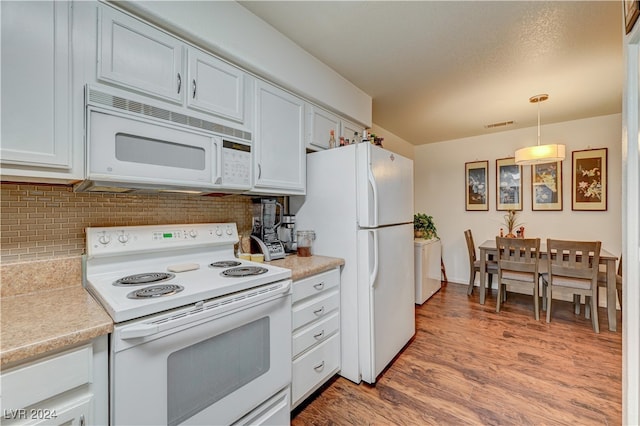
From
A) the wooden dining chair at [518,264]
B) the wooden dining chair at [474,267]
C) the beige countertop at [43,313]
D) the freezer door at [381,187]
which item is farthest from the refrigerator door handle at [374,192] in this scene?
the wooden dining chair at [474,267]

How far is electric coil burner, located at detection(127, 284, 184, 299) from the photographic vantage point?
1052 millimetres

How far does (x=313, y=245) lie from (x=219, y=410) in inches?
48.4

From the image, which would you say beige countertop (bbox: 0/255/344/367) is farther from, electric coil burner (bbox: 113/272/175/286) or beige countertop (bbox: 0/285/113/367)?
electric coil burner (bbox: 113/272/175/286)

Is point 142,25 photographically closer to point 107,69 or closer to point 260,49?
point 107,69

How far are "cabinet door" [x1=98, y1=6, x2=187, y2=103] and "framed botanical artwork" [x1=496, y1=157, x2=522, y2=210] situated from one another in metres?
4.49

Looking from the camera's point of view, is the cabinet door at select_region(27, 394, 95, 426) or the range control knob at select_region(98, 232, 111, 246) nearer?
the cabinet door at select_region(27, 394, 95, 426)

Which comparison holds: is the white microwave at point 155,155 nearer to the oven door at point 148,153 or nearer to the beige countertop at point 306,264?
the oven door at point 148,153

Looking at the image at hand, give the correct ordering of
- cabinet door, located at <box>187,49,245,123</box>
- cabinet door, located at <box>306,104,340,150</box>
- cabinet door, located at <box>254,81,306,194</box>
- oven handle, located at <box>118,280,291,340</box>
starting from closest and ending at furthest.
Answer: oven handle, located at <box>118,280,291,340</box>
cabinet door, located at <box>187,49,245,123</box>
cabinet door, located at <box>254,81,306,194</box>
cabinet door, located at <box>306,104,340,150</box>

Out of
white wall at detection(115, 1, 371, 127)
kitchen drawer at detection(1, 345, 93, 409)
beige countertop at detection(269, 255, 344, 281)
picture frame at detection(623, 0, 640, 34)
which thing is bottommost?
kitchen drawer at detection(1, 345, 93, 409)

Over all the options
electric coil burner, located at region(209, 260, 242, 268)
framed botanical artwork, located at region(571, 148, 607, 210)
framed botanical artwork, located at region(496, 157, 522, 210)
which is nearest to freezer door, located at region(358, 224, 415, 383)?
electric coil burner, located at region(209, 260, 242, 268)

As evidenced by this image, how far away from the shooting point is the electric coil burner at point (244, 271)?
1.39 metres

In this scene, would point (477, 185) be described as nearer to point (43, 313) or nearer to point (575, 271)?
point (575, 271)

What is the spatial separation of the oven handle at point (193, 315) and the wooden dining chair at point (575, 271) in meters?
3.21

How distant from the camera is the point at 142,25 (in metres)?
1.28
